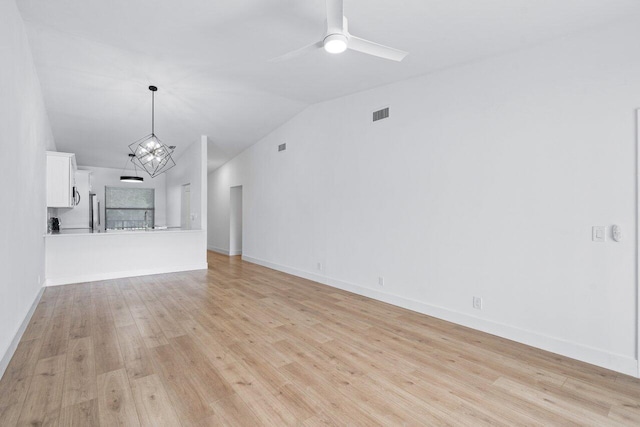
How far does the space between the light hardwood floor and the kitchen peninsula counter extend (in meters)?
1.64

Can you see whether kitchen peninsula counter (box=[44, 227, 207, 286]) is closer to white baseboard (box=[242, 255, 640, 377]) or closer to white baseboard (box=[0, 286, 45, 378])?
white baseboard (box=[0, 286, 45, 378])

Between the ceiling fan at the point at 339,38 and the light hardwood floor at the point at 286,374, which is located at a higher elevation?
the ceiling fan at the point at 339,38

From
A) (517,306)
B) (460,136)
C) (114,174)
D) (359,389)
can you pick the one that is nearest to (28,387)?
(359,389)

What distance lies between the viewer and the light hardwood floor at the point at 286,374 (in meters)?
2.01

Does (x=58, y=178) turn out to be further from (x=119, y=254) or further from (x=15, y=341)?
(x=15, y=341)

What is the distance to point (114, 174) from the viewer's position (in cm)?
964

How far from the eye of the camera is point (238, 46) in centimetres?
364

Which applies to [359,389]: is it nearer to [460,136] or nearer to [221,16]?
[460,136]

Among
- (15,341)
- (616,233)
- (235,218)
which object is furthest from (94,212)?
(616,233)

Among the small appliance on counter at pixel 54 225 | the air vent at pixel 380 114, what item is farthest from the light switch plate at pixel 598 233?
the small appliance on counter at pixel 54 225

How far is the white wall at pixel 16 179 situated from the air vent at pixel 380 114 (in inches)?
157

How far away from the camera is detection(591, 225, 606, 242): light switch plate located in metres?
2.74

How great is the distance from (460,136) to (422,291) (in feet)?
6.46

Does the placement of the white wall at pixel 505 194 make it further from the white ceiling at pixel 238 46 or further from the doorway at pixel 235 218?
the doorway at pixel 235 218
